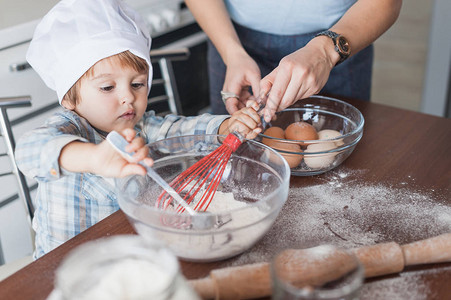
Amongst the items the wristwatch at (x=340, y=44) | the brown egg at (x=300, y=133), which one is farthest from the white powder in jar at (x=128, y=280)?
the wristwatch at (x=340, y=44)

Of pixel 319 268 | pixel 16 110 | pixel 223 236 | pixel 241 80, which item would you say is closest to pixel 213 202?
pixel 223 236

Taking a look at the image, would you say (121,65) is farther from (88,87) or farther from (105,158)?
(105,158)

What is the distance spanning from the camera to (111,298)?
45 cm

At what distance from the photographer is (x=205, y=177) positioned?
87 cm

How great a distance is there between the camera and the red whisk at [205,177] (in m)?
0.83

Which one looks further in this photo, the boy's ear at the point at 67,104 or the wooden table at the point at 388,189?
the boy's ear at the point at 67,104

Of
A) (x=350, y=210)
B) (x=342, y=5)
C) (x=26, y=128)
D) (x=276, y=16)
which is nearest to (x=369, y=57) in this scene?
(x=342, y=5)

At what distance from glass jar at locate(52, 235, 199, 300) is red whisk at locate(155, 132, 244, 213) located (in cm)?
32

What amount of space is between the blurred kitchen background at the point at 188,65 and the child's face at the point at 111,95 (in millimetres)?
633

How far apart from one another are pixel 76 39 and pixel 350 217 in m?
0.62

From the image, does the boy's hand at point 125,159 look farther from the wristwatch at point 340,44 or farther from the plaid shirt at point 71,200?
the wristwatch at point 340,44

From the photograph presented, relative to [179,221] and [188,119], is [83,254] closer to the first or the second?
[179,221]

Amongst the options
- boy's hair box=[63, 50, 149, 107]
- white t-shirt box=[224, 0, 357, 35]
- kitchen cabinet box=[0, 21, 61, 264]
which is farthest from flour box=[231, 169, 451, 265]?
kitchen cabinet box=[0, 21, 61, 264]

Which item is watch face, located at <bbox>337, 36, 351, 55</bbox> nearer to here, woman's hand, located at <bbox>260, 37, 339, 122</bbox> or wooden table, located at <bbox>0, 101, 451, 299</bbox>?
woman's hand, located at <bbox>260, 37, 339, 122</bbox>
